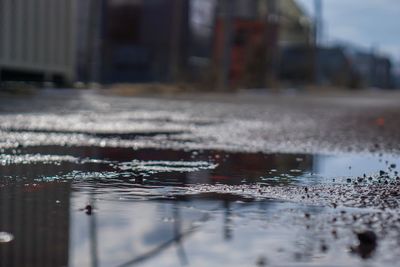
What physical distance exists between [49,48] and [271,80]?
19715mm

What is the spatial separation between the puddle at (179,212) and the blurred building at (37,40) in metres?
10.0

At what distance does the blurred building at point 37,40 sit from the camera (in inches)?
584

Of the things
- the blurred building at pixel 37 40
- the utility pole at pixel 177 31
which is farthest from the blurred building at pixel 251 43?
the blurred building at pixel 37 40

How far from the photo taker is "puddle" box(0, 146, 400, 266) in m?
2.46

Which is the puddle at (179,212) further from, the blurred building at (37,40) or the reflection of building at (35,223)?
the blurred building at (37,40)

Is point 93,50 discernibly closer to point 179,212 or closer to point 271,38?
point 271,38

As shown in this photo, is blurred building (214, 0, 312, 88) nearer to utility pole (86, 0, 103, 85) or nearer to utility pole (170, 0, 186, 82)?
utility pole (170, 0, 186, 82)

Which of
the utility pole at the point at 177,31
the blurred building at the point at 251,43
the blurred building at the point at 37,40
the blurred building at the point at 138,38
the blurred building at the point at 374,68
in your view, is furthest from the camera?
the blurred building at the point at 374,68

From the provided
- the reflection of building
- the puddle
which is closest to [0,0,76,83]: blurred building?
the puddle

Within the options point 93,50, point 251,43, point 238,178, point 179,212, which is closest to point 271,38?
point 251,43

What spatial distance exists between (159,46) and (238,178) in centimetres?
3532

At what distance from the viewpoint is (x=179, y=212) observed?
3164mm

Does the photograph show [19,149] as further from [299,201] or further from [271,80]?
[271,80]

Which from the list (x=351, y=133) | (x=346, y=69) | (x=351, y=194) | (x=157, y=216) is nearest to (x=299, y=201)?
(x=351, y=194)
